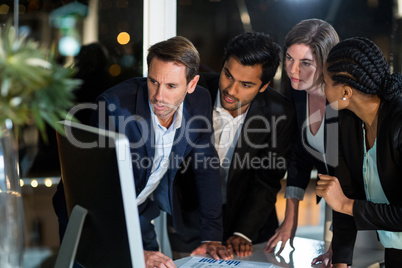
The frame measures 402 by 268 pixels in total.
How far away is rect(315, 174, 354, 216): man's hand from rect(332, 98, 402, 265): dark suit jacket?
0.05m

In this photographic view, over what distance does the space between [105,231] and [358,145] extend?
1.14 m

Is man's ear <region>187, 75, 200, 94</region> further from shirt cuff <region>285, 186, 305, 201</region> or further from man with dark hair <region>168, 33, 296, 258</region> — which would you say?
shirt cuff <region>285, 186, 305, 201</region>

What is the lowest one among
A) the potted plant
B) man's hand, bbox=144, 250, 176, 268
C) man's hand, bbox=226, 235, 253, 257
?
man's hand, bbox=226, 235, 253, 257

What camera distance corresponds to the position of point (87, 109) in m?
2.56

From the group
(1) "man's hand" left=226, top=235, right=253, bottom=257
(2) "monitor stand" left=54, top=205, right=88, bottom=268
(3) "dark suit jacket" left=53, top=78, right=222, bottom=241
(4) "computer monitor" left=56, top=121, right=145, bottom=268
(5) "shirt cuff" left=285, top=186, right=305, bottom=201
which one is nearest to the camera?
(4) "computer monitor" left=56, top=121, right=145, bottom=268

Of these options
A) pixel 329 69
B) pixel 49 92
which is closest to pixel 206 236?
pixel 329 69

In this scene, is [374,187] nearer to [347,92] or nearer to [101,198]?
[347,92]

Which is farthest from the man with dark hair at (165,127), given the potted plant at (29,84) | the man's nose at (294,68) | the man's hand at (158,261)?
the potted plant at (29,84)

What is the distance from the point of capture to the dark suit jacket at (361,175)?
1785 mm

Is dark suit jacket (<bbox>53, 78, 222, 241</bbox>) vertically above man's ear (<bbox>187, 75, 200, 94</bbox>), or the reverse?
man's ear (<bbox>187, 75, 200, 94</bbox>)

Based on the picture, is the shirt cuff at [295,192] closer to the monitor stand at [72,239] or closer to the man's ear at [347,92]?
the man's ear at [347,92]

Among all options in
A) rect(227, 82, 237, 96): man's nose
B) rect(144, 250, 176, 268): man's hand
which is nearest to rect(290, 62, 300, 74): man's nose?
rect(227, 82, 237, 96): man's nose

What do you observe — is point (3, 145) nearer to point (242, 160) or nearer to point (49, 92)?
point (49, 92)

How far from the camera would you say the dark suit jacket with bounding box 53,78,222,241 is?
222 cm
